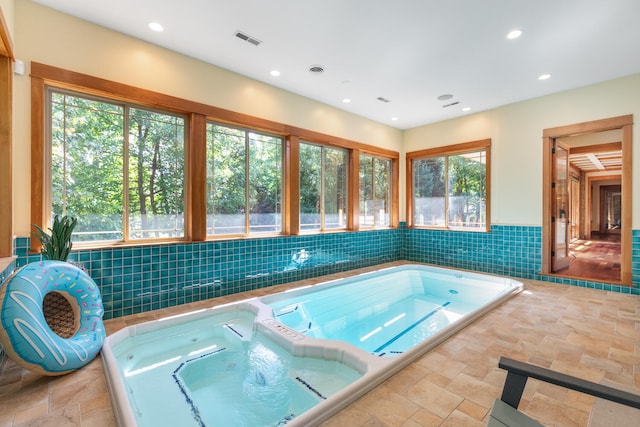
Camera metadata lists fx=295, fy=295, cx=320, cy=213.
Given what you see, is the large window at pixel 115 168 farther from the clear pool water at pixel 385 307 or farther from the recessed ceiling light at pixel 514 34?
the recessed ceiling light at pixel 514 34

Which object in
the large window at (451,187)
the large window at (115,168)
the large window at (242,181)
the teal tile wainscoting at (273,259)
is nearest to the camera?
the large window at (115,168)

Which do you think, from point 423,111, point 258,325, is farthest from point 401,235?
point 258,325

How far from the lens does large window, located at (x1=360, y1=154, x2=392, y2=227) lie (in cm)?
578

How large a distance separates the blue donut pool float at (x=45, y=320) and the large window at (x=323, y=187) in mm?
3009

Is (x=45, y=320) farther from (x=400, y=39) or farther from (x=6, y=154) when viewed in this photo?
(x=400, y=39)

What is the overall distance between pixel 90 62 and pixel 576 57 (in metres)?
5.22

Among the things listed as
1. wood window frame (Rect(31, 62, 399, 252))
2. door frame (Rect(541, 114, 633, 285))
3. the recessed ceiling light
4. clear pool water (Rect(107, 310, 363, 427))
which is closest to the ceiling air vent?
wood window frame (Rect(31, 62, 399, 252))

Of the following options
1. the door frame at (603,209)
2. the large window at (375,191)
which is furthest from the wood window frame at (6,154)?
the door frame at (603,209)

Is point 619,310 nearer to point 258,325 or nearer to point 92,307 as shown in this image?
point 258,325

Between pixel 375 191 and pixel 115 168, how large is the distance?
173 inches

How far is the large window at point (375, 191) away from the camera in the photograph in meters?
5.78

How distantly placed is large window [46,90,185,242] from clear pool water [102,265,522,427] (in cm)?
114

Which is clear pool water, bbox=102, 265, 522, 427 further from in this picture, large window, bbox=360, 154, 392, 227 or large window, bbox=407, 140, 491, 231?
large window, bbox=360, 154, 392, 227

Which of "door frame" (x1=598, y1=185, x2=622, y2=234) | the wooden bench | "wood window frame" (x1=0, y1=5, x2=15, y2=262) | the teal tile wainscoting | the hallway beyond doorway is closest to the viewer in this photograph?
the wooden bench
